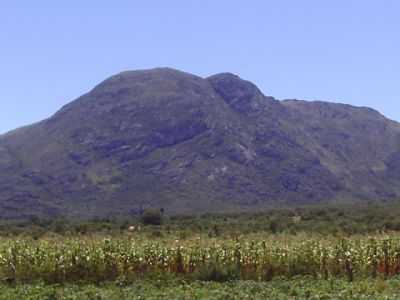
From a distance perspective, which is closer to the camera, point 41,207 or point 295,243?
point 295,243

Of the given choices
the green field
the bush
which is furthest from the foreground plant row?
the bush

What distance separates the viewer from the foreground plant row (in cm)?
2256

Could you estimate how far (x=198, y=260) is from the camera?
2355 centimetres

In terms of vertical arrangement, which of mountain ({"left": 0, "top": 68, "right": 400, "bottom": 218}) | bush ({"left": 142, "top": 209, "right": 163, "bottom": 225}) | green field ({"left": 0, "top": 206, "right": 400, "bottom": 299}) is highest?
mountain ({"left": 0, "top": 68, "right": 400, "bottom": 218})

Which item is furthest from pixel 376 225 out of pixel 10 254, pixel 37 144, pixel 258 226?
pixel 37 144

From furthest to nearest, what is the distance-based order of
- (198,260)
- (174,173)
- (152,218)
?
1. (174,173)
2. (152,218)
3. (198,260)

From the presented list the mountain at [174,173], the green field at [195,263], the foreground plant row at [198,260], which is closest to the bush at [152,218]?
the green field at [195,263]

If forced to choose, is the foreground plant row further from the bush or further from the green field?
the bush

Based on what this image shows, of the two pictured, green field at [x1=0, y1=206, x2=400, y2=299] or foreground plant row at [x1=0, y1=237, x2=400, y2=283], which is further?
foreground plant row at [x1=0, y1=237, x2=400, y2=283]

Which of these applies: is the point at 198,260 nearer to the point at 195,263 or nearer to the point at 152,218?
the point at 195,263

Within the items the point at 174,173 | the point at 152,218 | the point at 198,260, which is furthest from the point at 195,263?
the point at 174,173

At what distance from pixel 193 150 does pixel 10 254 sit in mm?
159292

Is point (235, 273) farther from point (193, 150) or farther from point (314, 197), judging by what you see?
point (193, 150)

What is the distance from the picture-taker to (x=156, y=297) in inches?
695
